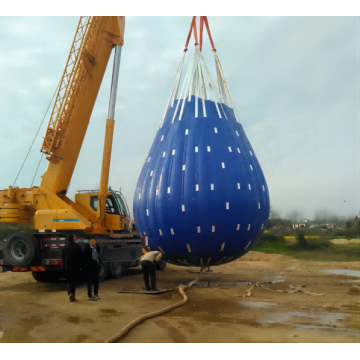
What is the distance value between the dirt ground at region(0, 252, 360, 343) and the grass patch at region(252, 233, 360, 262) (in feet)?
31.4

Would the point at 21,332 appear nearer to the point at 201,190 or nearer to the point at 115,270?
the point at 201,190

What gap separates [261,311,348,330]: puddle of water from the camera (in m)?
5.60

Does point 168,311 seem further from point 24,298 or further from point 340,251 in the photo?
point 340,251

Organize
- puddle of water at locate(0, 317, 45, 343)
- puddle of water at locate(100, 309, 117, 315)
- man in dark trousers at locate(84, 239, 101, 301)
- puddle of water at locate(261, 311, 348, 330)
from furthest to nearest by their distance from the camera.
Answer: man in dark trousers at locate(84, 239, 101, 301) < puddle of water at locate(100, 309, 117, 315) < puddle of water at locate(261, 311, 348, 330) < puddle of water at locate(0, 317, 45, 343)

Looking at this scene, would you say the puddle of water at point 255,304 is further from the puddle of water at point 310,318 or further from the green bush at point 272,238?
the green bush at point 272,238

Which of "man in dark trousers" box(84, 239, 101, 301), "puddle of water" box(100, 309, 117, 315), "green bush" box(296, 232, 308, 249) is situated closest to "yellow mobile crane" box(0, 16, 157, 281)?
"man in dark trousers" box(84, 239, 101, 301)

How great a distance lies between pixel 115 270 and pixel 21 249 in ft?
9.41

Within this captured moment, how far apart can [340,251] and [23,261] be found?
15769mm

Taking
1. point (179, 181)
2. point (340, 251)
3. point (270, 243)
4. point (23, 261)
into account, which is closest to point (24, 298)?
point (23, 261)

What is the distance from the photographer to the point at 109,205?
38.7 ft

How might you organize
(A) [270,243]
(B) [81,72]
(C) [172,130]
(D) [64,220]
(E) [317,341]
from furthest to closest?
(A) [270,243]
(B) [81,72]
(D) [64,220]
(C) [172,130]
(E) [317,341]

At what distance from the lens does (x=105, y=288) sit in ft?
32.0

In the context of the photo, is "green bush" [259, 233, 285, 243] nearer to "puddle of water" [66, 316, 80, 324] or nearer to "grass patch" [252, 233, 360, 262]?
"grass patch" [252, 233, 360, 262]

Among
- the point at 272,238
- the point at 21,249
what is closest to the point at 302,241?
the point at 272,238
